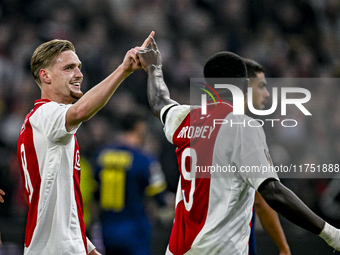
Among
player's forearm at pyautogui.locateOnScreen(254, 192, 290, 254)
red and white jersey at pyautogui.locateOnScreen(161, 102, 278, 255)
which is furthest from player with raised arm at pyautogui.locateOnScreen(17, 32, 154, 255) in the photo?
player's forearm at pyautogui.locateOnScreen(254, 192, 290, 254)

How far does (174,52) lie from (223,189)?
7.57 meters

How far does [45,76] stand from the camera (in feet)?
9.73

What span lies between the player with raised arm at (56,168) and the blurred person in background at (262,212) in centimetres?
144

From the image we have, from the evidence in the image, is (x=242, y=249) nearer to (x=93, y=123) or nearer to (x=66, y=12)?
(x=93, y=123)

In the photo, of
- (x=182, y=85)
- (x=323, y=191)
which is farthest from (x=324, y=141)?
(x=182, y=85)

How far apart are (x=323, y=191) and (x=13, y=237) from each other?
202 inches

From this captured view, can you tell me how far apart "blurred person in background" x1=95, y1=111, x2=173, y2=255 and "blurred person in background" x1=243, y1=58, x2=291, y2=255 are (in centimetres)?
209

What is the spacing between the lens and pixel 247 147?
7.80ft

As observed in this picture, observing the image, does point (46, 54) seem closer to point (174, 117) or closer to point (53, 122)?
point (53, 122)

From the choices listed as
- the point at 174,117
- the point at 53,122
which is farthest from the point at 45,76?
the point at 174,117

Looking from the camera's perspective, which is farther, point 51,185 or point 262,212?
point 262,212

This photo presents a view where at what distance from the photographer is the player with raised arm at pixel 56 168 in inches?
100

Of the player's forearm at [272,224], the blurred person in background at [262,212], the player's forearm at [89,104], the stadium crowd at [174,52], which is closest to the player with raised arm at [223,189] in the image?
the player's forearm at [89,104]

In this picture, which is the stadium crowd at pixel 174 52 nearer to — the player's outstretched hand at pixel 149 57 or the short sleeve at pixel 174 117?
the player's outstretched hand at pixel 149 57
